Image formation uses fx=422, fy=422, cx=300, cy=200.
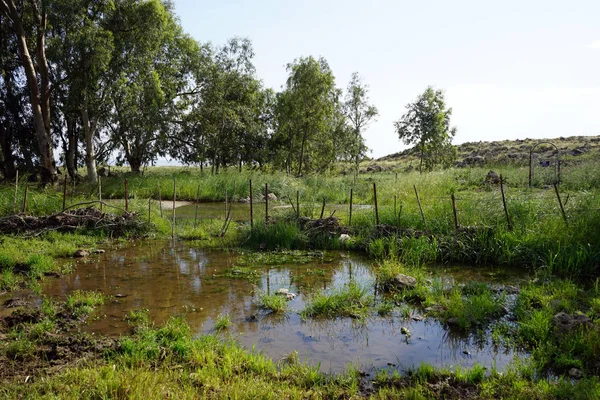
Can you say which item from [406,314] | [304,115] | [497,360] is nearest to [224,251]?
[406,314]

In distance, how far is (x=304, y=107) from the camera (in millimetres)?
33625

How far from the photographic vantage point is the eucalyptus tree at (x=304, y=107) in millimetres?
33031

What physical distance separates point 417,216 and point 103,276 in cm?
780

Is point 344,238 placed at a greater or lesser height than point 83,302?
greater

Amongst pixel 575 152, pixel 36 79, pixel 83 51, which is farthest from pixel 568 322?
pixel 575 152

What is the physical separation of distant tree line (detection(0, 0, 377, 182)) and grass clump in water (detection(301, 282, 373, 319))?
1868cm

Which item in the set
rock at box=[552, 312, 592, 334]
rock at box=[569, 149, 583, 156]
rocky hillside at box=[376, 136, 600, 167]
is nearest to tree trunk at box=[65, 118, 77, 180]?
rock at box=[552, 312, 592, 334]

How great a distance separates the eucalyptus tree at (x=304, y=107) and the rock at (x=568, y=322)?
29.1 meters

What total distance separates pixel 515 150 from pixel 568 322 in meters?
50.1

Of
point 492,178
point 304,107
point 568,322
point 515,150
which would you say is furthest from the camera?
point 515,150

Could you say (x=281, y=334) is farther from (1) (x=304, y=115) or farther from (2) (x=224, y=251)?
(1) (x=304, y=115)

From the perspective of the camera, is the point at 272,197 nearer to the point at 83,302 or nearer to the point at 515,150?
the point at 83,302

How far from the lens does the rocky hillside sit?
135 feet

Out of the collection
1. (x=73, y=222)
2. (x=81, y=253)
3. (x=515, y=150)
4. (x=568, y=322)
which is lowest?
(x=568, y=322)
